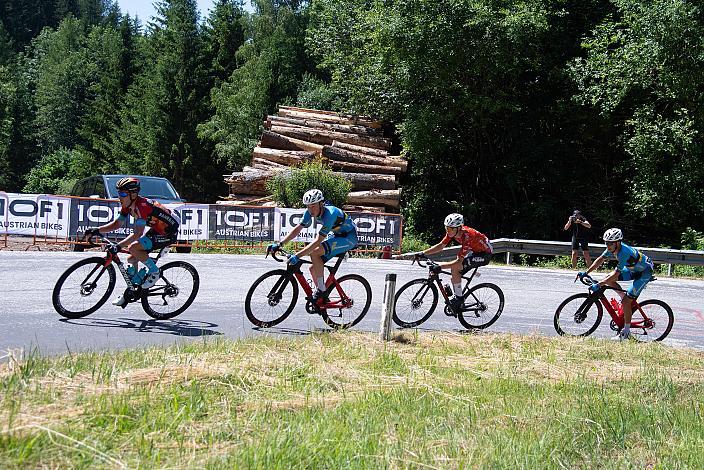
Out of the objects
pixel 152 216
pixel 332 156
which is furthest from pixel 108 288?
pixel 332 156

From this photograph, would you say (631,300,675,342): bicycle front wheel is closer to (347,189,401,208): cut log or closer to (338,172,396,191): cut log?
(347,189,401,208): cut log

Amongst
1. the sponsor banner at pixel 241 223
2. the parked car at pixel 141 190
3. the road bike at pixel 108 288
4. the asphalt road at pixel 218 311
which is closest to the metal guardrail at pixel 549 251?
the asphalt road at pixel 218 311

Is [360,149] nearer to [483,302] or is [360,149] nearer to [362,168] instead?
[362,168]

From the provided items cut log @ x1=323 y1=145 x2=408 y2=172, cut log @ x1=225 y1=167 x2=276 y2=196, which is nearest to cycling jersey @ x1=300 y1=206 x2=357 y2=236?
cut log @ x1=225 y1=167 x2=276 y2=196

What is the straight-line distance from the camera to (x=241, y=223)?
22.9 metres

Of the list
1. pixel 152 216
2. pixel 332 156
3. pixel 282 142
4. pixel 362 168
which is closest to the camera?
pixel 152 216

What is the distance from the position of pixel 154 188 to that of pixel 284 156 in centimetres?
766

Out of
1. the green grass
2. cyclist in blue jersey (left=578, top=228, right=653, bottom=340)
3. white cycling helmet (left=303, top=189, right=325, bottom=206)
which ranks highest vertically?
white cycling helmet (left=303, top=189, right=325, bottom=206)

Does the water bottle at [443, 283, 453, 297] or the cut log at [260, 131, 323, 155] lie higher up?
the cut log at [260, 131, 323, 155]

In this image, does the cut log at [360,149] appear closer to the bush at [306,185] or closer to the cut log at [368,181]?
the cut log at [368,181]

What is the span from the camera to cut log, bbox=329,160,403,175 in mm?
28156

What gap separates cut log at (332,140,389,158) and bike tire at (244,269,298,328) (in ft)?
60.5

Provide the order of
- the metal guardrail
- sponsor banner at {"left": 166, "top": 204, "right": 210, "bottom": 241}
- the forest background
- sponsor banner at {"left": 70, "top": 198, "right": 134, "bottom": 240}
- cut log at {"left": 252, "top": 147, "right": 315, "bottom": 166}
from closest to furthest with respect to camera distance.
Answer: sponsor banner at {"left": 70, "top": 198, "right": 134, "bottom": 240} < sponsor banner at {"left": 166, "top": 204, "right": 210, "bottom": 241} < the metal guardrail < the forest background < cut log at {"left": 252, "top": 147, "right": 315, "bottom": 166}

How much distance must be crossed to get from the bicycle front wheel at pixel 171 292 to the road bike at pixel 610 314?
17.8 ft
